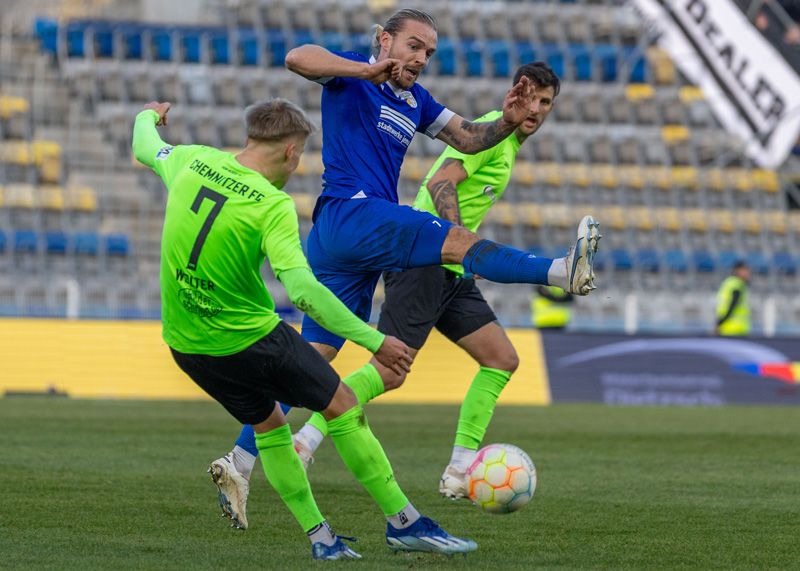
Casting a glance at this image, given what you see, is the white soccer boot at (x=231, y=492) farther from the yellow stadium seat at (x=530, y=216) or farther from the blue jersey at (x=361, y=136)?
the yellow stadium seat at (x=530, y=216)

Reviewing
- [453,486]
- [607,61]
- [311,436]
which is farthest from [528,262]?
[607,61]

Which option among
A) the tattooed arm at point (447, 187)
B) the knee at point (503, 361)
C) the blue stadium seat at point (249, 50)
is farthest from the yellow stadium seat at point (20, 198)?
the knee at point (503, 361)

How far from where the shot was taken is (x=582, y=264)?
19.1ft

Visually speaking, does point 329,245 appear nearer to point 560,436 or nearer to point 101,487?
Result: point 101,487

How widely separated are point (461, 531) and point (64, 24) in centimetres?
2065

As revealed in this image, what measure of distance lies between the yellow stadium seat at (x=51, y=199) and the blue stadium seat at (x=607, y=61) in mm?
11681

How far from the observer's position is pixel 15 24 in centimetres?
2795

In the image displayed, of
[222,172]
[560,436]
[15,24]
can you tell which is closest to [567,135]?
[15,24]

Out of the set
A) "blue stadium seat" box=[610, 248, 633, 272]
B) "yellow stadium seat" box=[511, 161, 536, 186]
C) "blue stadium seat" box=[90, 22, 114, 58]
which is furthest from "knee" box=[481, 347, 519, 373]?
"blue stadium seat" box=[90, 22, 114, 58]

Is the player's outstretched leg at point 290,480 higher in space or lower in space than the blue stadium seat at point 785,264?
lower

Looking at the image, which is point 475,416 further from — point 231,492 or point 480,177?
point 231,492

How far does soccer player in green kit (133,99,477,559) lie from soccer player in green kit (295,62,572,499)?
2004 millimetres

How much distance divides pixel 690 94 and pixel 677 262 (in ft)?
17.1

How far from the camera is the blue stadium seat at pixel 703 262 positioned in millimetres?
25750
